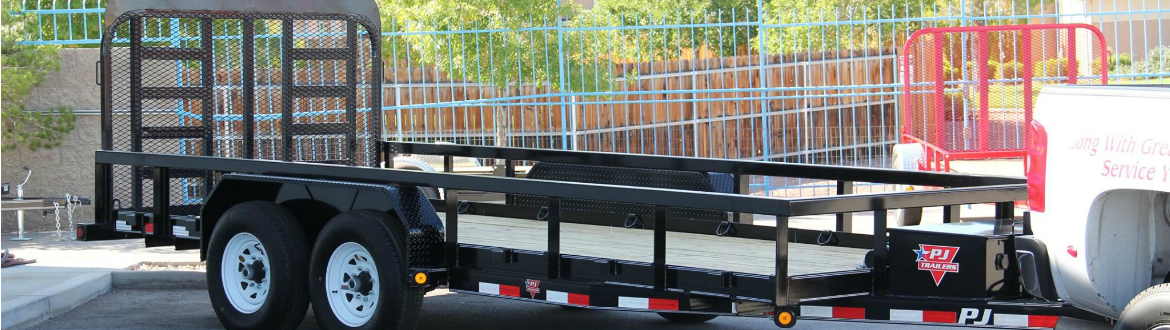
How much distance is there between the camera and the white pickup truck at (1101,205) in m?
4.69

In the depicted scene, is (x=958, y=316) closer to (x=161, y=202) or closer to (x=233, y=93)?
(x=161, y=202)

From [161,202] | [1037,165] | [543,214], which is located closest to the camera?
[1037,165]

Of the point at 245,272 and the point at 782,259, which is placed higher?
the point at 782,259

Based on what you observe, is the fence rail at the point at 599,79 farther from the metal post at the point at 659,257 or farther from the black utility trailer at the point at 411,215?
the metal post at the point at 659,257

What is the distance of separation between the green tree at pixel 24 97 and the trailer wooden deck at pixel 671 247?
5.67m

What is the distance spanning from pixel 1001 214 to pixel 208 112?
5.22 m

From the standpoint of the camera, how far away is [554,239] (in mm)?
6172

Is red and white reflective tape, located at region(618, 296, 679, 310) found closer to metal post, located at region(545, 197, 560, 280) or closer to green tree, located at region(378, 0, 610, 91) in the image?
metal post, located at region(545, 197, 560, 280)

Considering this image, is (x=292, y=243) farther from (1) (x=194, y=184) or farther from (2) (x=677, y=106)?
(2) (x=677, y=106)

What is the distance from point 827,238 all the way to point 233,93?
5.20m

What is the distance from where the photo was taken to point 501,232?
7.62 m

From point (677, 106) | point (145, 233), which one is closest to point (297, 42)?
point (145, 233)

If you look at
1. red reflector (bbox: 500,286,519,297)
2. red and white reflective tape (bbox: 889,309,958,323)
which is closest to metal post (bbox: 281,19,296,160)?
red reflector (bbox: 500,286,519,297)

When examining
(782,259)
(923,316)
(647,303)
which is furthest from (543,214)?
(923,316)
